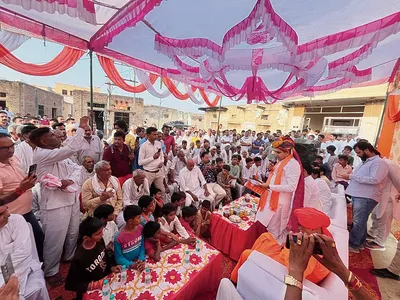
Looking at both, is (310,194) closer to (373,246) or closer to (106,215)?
(373,246)

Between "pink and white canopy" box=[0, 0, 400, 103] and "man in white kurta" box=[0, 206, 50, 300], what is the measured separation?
7.25 ft

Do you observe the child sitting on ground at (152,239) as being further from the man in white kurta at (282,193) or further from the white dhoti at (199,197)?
the white dhoti at (199,197)

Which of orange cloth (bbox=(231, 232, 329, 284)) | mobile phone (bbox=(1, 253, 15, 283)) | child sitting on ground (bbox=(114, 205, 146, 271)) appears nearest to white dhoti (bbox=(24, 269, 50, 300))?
child sitting on ground (bbox=(114, 205, 146, 271))

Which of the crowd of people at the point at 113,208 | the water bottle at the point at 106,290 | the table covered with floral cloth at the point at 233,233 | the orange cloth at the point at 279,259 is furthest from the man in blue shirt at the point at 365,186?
the water bottle at the point at 106,290

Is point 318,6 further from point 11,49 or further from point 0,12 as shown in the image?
point 11,49

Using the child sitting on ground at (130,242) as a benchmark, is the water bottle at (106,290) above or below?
below

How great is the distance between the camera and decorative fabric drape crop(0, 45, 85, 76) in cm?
336

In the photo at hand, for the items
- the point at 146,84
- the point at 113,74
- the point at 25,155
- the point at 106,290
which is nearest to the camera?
the point at 106,290

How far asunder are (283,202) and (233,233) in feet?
3.12

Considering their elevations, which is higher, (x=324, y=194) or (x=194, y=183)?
(x=324, y=194)

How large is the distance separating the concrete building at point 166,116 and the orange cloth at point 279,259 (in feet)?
59.1

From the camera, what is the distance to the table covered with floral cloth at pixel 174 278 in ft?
5.43

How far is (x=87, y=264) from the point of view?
5.58ft

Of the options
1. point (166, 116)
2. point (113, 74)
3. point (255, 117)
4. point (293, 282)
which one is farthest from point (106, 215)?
point (166, 116)
